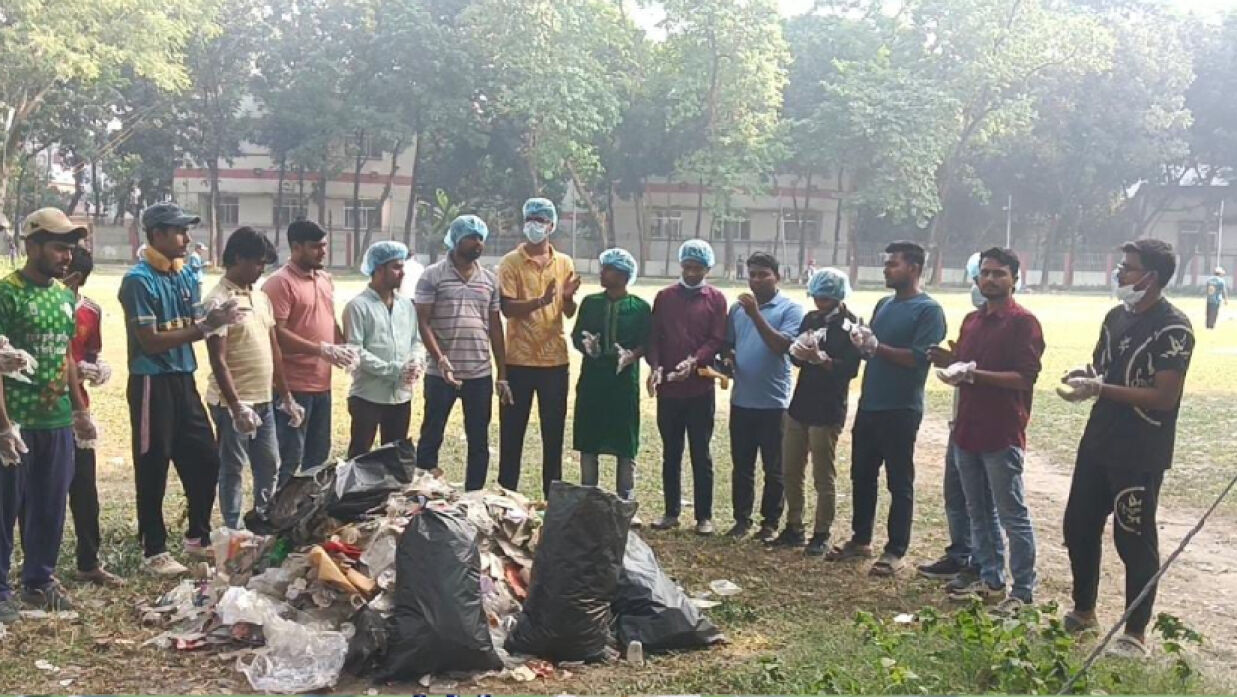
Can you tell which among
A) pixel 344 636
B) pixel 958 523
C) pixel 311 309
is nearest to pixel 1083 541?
pixel 958 523

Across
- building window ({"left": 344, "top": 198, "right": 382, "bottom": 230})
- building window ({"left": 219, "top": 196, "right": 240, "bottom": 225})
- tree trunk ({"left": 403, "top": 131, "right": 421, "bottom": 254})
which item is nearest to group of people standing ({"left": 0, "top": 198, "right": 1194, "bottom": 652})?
tree trunk ({"left": 403, "top": 131, "right": 421, "bottom": 254})

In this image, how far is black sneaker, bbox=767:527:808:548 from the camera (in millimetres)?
6742

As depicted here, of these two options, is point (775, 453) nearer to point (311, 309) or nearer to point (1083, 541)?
point (1083, 541)

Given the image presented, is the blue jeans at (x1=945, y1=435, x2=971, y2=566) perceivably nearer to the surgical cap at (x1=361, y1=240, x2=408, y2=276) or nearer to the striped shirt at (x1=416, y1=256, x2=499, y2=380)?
the striped shirt at (x1=416, y1=256, x2=499, y2=380)

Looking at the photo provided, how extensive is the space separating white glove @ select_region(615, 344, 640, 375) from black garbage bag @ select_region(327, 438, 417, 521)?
167 centimetres

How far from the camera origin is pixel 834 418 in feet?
21.2

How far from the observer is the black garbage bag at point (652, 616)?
4707 millimetres

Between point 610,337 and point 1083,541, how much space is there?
2950mm

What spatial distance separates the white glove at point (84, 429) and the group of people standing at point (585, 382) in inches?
0.6

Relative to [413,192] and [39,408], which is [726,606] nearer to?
[39,408]

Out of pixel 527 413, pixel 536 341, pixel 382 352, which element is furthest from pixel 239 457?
pixel 536 341

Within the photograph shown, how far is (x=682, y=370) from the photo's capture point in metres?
6.79

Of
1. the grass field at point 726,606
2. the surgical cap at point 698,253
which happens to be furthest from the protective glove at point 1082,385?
the surgical cap at point 698,253

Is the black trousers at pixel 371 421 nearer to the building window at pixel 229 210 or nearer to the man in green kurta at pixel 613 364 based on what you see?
the man in green kurta at pixel 613 364
